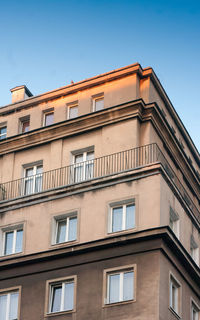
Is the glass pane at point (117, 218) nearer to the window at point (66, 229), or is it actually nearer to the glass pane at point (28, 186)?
the window at point (66, 229)

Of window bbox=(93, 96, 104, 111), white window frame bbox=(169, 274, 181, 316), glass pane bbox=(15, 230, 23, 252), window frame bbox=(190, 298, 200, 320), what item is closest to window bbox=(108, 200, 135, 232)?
white window frame bbox=(169, 274, 181, 316)

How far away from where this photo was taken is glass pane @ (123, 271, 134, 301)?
119 feet

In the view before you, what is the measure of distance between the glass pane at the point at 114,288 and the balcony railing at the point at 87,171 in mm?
5976

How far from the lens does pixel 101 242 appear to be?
125 ft

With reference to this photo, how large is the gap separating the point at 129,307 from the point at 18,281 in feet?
22.6

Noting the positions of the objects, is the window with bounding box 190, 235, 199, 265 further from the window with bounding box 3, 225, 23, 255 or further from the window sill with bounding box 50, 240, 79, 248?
the window with bounding box 3, 225, 23, 255

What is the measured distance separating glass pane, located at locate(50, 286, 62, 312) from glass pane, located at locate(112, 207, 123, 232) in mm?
4223

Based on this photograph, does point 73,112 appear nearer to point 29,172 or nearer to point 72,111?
point 72,111

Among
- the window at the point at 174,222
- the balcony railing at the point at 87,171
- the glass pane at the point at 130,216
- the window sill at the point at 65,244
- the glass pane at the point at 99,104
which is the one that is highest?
the glass pane at the point at 99,104

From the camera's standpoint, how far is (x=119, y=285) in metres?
36.8

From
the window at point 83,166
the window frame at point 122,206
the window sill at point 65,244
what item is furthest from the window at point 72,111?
the window sill at point 65,244

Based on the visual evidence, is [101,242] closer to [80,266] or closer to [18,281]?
[80,266]

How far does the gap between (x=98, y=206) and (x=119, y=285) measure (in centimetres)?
490

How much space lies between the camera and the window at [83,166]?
42.9 m
